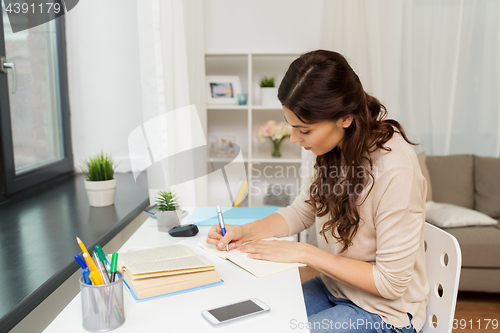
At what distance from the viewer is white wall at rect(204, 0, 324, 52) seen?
2.74m

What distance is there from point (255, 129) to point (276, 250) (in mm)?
1956

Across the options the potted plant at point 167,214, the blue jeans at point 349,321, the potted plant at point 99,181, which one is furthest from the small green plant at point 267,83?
the blue jeans at point 349,321

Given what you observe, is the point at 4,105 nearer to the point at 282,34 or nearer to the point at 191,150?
the point at 191,150

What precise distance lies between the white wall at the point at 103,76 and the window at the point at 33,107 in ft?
0.20

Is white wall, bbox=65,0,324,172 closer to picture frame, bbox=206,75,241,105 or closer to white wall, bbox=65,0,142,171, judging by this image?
white wall, bbox=65,0,142,171

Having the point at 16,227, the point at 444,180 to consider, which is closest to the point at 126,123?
the point at 16,227

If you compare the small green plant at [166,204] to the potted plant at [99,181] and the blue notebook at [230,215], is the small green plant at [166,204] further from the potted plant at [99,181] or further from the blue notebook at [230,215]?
the potted plant at [99,181]

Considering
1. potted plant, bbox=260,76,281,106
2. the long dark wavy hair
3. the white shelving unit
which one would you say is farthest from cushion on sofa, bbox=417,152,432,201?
the long dark wavy hair

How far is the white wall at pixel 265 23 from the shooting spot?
2.74 m

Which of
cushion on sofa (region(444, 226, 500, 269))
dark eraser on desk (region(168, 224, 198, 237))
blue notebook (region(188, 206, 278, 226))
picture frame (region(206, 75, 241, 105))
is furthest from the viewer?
picture frame (region(206, 75, 241, 105))

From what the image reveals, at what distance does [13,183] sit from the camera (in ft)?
5.54

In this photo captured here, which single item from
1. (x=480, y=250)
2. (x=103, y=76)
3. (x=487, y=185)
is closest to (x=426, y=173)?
(x=487, y=185)

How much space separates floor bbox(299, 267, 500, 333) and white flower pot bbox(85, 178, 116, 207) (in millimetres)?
1274

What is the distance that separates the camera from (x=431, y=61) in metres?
2.80
